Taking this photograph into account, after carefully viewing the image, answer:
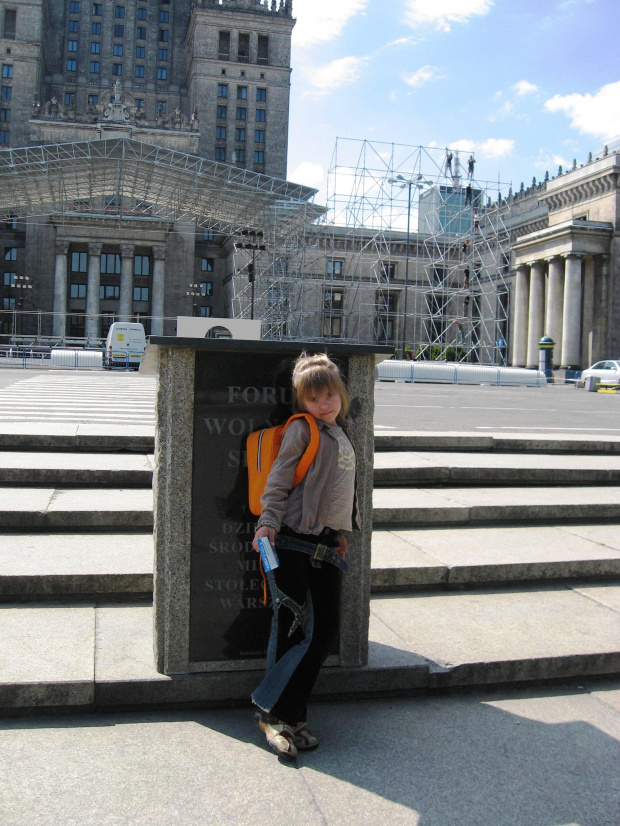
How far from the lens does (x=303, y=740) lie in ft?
10.8

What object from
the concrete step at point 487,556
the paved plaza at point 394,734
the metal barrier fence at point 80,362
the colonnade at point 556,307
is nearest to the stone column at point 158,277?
the colonnade at point 556,307

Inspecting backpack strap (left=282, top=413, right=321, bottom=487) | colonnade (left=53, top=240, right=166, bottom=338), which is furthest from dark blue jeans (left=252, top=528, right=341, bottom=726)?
colonnade (left=53, top=240, right=166, bottom=338)

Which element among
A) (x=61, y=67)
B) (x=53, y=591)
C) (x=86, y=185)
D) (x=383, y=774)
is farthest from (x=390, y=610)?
(x=61, y=67)

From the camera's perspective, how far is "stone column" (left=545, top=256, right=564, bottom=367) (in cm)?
6412

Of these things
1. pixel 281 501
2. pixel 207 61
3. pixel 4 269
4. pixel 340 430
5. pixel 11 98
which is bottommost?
pixel 281 501

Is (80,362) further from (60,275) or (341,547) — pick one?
(341,547)

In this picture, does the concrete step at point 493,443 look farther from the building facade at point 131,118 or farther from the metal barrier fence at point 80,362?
the building facade at point 131,118

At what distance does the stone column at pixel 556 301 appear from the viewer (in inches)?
2525

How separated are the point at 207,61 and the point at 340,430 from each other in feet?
325

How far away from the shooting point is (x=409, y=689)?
3.87 m

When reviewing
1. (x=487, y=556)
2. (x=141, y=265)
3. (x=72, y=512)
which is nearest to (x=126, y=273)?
(x=141, y=265)

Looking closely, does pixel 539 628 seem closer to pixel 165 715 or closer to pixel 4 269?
pixel 165 715

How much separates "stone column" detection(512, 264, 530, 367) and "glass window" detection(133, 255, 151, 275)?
121 ft

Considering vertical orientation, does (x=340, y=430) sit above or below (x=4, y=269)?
below
